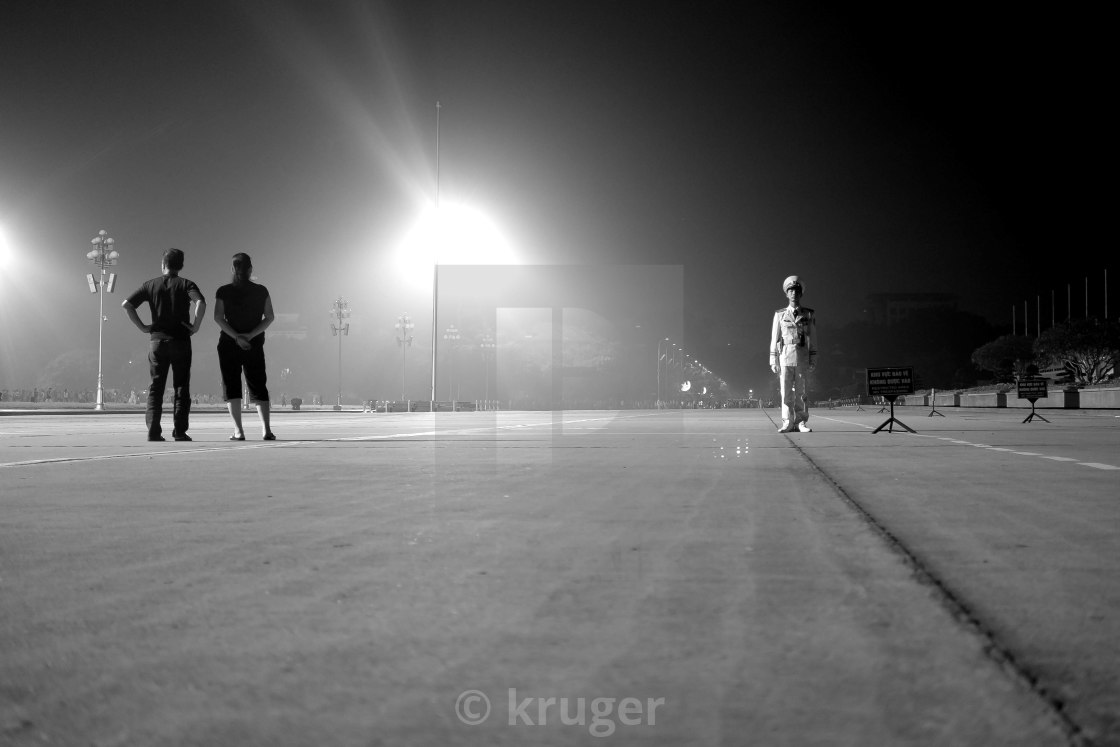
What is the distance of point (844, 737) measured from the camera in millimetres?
1390

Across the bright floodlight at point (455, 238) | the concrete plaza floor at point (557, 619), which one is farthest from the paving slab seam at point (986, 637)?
the bright floodlight at point (455, 238)

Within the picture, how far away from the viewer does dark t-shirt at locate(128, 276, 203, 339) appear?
32.4 feet

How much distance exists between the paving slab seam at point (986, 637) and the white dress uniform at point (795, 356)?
1024 centimetres

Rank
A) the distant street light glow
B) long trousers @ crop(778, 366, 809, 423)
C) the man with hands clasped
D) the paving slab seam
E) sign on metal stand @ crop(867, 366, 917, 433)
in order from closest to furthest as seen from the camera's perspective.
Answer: the paving slab seam → the man with hands clasped → long trousers @ crop(778, 366, 809, 423) → sign on metal stand @ crop(867, 366, 917, 433) → the distant street light glow

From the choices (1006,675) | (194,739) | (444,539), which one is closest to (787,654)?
(1006,675)

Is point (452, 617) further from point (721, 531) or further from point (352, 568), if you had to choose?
point (721, 531)

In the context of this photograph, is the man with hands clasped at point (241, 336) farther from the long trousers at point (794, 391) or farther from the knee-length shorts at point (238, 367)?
the long trousers at point (794, 391)

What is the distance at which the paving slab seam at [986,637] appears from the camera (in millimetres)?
1438

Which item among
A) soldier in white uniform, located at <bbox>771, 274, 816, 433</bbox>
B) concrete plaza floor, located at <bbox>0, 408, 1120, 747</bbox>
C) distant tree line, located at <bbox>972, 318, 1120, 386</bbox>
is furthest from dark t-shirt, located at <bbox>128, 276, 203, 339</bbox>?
distant tree line, located at <bbox>972, 318, 1120, 386</bbox>

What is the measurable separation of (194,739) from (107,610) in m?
0.92

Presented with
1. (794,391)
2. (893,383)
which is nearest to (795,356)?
(794,391)

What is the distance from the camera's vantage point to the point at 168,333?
389 inches

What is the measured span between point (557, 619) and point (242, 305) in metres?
8.95

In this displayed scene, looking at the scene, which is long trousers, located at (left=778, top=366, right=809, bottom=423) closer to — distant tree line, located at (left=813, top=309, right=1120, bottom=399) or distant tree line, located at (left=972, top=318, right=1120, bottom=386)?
distant tree line, located at (left=972, top=318, right=1120, bottom=386)
